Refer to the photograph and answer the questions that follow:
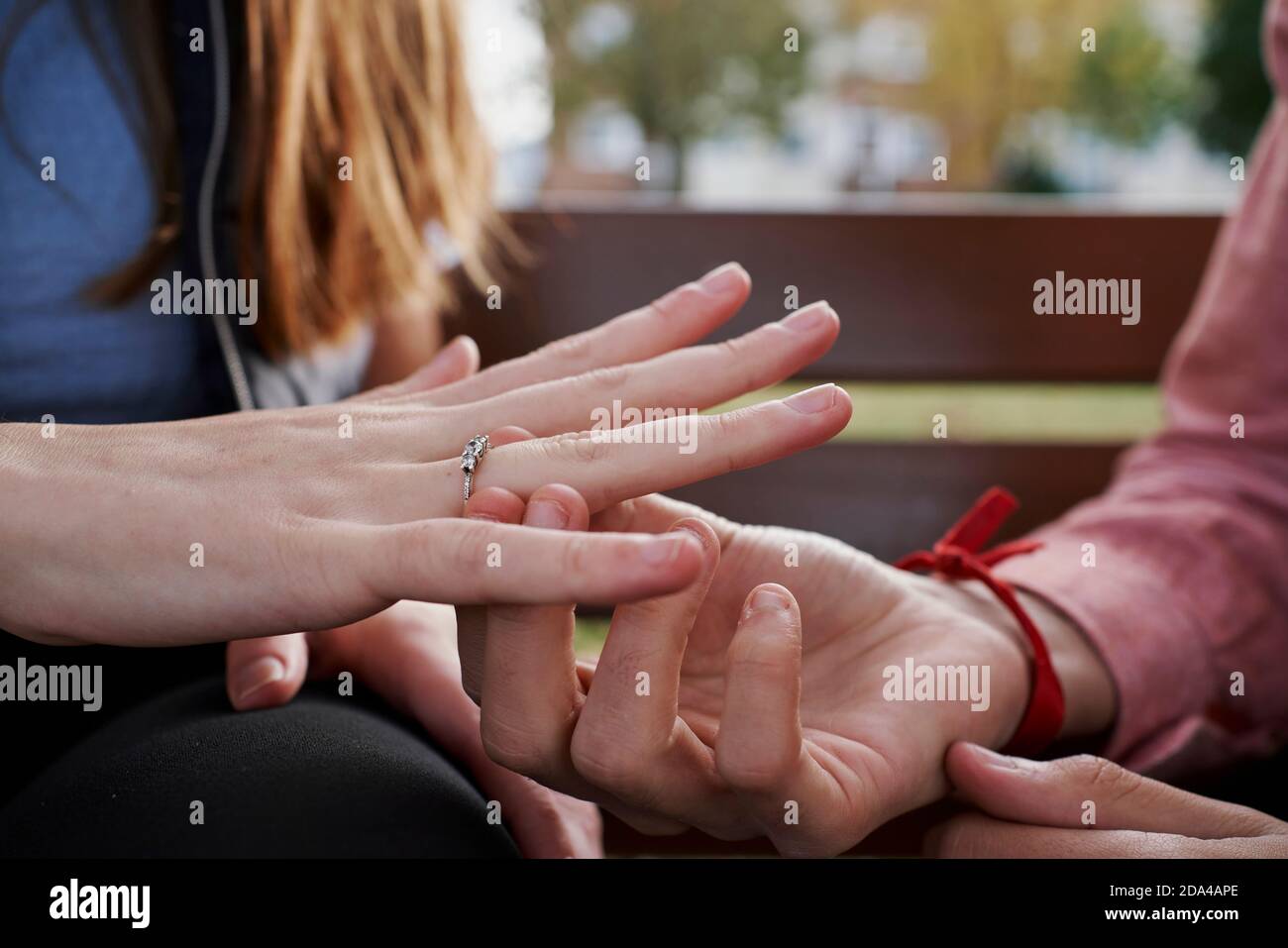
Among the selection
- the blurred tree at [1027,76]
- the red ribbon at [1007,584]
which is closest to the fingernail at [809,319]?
the red ribbon at [1007,584]

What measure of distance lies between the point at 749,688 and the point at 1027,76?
1470cm

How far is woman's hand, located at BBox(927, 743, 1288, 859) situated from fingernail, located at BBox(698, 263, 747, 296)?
403mm

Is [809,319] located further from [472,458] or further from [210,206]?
[210,206]

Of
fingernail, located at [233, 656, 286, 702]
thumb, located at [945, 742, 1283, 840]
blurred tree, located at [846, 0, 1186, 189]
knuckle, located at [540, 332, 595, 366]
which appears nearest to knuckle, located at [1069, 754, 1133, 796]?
thumb, located at [945, 742, 1283, 840]

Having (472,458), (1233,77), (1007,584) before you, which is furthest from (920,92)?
(472,458)

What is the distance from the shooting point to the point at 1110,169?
1362 centimetres

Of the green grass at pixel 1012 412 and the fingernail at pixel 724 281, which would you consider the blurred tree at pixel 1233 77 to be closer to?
the green grass at pixel 1012 412

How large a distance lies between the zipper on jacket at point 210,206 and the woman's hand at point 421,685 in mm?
275

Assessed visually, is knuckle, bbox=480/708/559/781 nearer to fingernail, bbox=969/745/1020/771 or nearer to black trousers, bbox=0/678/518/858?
black trousers, bbox=0/678/518/858

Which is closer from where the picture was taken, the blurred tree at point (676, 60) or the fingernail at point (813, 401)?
the fingernail at point (813, 401)

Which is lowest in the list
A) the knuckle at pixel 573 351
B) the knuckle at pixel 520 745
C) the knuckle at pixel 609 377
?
the knuckle at pixel 520 745

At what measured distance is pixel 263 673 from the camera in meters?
0.78

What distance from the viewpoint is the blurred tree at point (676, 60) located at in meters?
13.0
